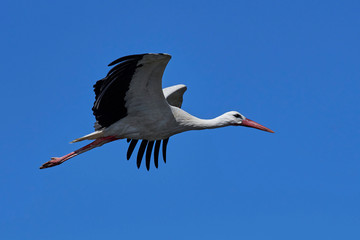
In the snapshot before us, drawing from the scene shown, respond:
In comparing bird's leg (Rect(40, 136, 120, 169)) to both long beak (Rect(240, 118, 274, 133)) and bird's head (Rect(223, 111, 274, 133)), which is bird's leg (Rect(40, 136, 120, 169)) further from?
long beak (Rect(240, 118, 274, 133))

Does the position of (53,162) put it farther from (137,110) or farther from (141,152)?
(137,110)

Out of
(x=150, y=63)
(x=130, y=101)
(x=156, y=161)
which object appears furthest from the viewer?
(x=156, y=161)

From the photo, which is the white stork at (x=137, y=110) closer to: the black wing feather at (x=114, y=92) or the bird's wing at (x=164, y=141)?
the black wing feather at (x=114, y=92)

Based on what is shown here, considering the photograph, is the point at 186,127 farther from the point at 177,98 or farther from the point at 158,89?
the point at 177,98

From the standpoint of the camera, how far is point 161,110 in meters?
11.6

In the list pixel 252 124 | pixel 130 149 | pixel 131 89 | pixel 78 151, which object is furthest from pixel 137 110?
pixel 252 124

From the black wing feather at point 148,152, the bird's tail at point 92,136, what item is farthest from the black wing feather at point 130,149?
the bird's tail at point 92,136

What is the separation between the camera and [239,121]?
496 inches

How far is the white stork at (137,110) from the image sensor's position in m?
10.7

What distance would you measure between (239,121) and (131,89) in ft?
7.80

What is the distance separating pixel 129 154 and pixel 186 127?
1740 millimetres

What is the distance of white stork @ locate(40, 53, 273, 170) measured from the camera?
10727 millimetres

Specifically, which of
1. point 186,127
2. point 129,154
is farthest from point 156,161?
point 186,127

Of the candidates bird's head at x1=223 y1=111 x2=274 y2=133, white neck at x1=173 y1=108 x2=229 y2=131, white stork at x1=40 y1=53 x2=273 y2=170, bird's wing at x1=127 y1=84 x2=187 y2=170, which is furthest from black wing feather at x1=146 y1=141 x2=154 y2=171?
bird's head at x1=223 y1=111 x2=274 y2=133
